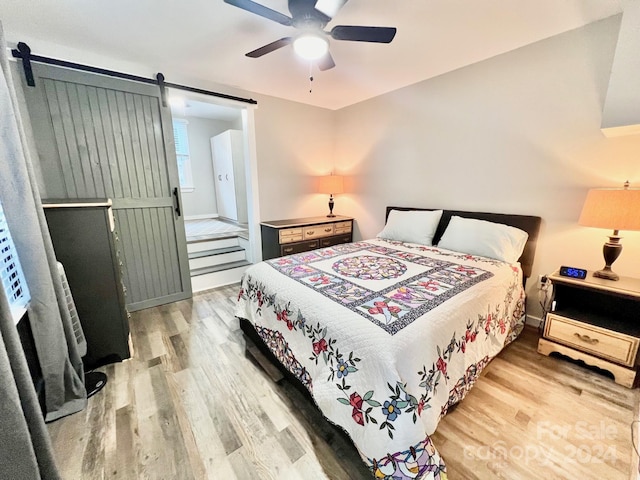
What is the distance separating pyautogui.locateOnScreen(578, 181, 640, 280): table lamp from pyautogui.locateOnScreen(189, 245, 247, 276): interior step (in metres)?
3.68

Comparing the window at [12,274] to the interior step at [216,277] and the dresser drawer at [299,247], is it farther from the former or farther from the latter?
the dresser drawer at [299,247]

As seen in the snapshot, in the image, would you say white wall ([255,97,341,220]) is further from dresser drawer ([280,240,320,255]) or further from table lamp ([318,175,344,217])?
dresser drawer ([280,240,320,255])

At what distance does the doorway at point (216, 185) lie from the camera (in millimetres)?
3332

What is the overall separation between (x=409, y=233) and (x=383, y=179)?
1.01m

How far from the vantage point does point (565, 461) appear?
120 centimetres

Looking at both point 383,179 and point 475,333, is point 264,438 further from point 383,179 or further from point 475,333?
point 383,179

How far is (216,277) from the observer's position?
3363 mm

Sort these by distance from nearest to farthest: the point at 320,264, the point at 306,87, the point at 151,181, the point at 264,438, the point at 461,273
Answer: the point at 264,438, the point at 461,273, the point at 320,264, the point at 151,181, the point at 306,87

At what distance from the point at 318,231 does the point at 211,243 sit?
1576 mm

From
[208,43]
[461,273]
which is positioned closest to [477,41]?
[461,273]

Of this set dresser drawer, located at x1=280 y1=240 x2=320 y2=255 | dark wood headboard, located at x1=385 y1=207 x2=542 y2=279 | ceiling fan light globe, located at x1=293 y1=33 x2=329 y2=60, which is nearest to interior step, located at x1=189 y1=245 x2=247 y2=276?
dresser drawer, located at x1=280 y1=240 x2=320 y2=255

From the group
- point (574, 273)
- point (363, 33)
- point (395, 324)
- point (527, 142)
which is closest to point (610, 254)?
point (574, 273)

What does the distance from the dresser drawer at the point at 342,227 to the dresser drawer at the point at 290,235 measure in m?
0.66

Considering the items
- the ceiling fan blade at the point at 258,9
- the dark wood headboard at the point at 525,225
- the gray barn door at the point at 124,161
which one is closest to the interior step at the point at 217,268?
the gray barn door at the point at 124,161
